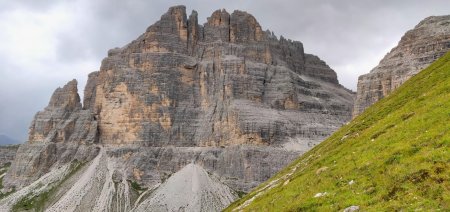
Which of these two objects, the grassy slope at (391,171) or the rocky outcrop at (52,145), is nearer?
the grassy slope at (391,171)

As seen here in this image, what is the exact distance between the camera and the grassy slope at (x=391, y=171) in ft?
68.4

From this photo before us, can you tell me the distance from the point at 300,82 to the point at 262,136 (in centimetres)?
4209

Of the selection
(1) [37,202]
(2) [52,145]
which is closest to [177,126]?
(2) [52,145]

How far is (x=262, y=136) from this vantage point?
162625 millimetres

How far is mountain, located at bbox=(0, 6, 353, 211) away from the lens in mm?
155250

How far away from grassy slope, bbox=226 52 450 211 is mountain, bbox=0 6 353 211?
362 ft

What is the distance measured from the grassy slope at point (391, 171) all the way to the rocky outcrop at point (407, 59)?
87712 mm

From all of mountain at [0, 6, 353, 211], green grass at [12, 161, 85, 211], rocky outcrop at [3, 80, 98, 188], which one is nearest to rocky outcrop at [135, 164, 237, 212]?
mountain at [0, 6, 353, 211]

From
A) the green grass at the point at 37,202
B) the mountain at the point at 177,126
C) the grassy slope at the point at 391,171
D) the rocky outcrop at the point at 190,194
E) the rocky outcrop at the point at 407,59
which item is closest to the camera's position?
the grassy slope at the point at 391,171

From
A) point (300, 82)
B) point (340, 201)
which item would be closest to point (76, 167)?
point (300, 82)

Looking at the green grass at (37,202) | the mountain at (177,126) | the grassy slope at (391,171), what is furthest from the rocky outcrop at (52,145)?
the grassy slope at (391,171)

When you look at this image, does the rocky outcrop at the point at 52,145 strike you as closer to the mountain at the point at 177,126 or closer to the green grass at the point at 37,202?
the mountain at the point at 177,126

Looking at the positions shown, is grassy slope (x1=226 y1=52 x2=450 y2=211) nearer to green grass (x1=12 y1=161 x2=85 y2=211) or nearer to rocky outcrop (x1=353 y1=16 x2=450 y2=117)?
rocky outcrop (x1=353 y1=16 x2=450 y2=117)

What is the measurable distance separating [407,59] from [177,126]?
85670 mm
